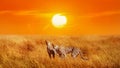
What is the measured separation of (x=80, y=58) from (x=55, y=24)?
62 cm

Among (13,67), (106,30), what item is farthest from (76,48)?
(13,67)

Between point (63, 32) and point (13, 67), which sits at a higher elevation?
point (63, 32)

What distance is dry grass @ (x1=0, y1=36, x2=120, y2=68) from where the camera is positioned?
588 cm

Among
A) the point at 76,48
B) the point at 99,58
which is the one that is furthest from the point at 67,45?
the point at 99,58

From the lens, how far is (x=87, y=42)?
6078 millimetres

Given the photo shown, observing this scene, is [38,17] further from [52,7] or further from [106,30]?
[106,30]

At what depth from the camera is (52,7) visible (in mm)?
5898

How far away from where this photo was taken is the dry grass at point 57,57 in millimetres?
5879

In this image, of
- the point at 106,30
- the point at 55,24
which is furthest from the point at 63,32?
the point at 106,30

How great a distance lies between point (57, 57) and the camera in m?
5.97

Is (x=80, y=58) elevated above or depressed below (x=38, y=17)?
below

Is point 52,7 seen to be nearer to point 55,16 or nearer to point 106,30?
point 55,16

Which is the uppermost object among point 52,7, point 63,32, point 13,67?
point 52,7

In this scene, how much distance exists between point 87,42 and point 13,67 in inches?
45.8
